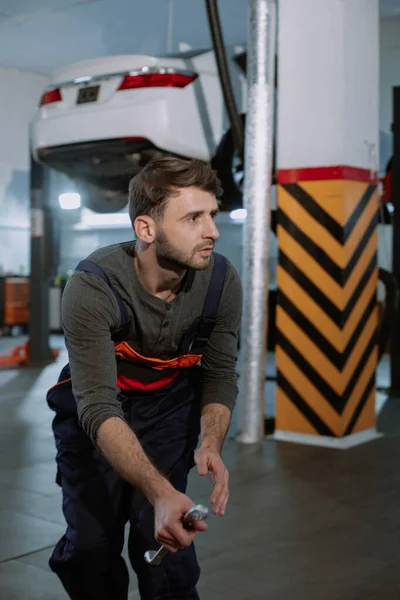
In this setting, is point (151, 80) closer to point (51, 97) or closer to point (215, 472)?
point (51, 97)

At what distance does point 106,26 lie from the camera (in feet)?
31.7

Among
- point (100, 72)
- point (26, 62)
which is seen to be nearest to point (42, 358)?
point (100, 72)

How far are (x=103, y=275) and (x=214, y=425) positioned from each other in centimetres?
48

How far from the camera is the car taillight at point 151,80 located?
5.14 metres

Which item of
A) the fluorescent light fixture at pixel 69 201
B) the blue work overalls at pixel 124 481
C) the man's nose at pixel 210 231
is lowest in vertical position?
the blue work overalls at pixel 124 481

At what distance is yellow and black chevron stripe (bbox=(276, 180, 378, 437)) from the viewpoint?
4805 millimetres

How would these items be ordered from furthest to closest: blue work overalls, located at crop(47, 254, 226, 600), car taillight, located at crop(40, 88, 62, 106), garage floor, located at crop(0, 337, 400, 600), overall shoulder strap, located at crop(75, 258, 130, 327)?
car taillight, located at crop(40, 88, 62, 106)
garage floor, located at crop(0, 337, 400, 600)
blue work overalls, located at crop(47, 254, 226, 600)
overall shoulder strap, located at crop(75, 258, 130, 327)

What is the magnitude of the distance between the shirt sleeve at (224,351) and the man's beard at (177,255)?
194 millimetres

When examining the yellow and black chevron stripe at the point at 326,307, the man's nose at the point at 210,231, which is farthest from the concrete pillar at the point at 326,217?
the man's nose at the point at 210,231

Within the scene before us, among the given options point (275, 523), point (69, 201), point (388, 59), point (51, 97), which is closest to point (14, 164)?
point (69, 201)

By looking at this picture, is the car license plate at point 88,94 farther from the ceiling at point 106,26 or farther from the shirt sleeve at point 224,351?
the ceiling at point 106,26

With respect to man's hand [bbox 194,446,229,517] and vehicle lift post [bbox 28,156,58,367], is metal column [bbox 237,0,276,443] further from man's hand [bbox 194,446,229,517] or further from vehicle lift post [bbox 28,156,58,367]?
vehicle lift post [bbox 28,156,58,367]

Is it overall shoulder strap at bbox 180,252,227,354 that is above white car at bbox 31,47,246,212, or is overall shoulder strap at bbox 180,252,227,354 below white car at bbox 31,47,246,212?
below

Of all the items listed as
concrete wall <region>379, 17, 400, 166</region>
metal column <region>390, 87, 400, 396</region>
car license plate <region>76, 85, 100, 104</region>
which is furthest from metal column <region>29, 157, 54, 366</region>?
concrete wall <region>379, 17, 400, 166</region>
